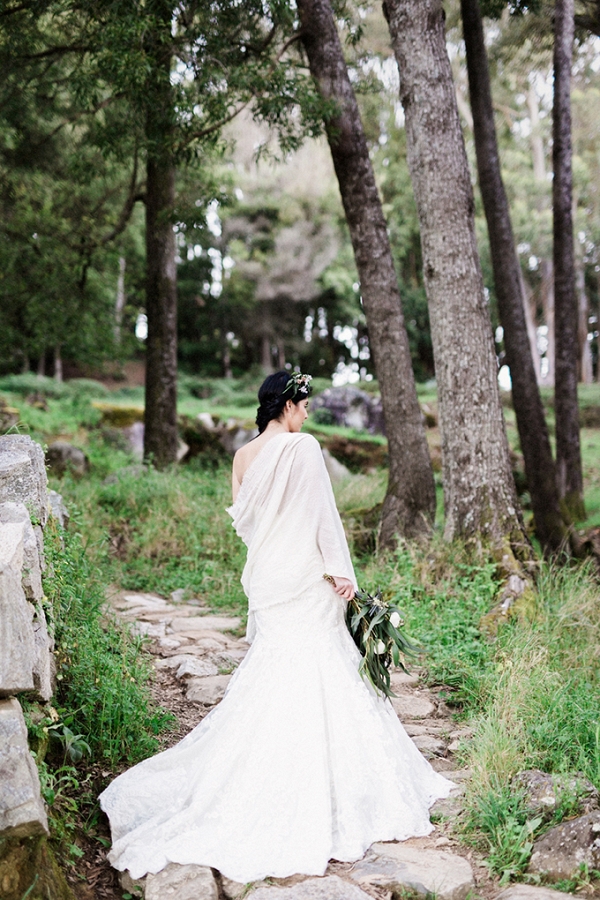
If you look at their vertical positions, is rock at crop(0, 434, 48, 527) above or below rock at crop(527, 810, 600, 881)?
above

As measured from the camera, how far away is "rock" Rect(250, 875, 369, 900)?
268 centimetres

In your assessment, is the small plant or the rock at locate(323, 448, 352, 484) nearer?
the small plant

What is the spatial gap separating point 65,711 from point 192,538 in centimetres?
465

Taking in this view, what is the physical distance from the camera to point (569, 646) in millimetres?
5164

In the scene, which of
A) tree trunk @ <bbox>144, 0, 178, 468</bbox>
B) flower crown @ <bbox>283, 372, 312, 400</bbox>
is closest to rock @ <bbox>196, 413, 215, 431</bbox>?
tree trunk @ <bbox>144, 0, 178, 468</bbox>

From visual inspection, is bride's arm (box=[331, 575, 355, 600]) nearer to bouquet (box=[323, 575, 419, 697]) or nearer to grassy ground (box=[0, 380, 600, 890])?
bouquet (box=[323, 575, 419, 697])

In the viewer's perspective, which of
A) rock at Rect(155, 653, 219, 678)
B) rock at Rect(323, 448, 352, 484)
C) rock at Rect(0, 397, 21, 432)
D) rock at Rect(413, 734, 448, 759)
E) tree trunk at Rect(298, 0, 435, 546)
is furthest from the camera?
rock at Rect(323, 448, 352, 484)

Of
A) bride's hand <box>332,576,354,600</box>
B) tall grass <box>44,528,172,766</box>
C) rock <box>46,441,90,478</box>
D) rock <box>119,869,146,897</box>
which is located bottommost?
rock <box>119,869,146,897</box>

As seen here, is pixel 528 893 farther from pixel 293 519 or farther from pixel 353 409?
Result: pixel 353 409

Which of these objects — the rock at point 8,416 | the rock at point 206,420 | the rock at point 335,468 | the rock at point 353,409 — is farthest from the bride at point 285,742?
the rock at point 353,409

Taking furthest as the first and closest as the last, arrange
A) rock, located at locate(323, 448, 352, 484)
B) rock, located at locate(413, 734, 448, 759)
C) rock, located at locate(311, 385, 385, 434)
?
rock, located at locate(311, 385, 385, 434)
rock, located at locate(323, 448, 352, 484)
rock, located at locate(413, 734, 448, 759)

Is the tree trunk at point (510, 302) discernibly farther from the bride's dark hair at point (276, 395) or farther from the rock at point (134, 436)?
the rock at point (134, 436)

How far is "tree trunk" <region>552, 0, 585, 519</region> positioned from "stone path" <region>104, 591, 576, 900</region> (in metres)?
6.18

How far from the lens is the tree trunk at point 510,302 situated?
29.5 feet
